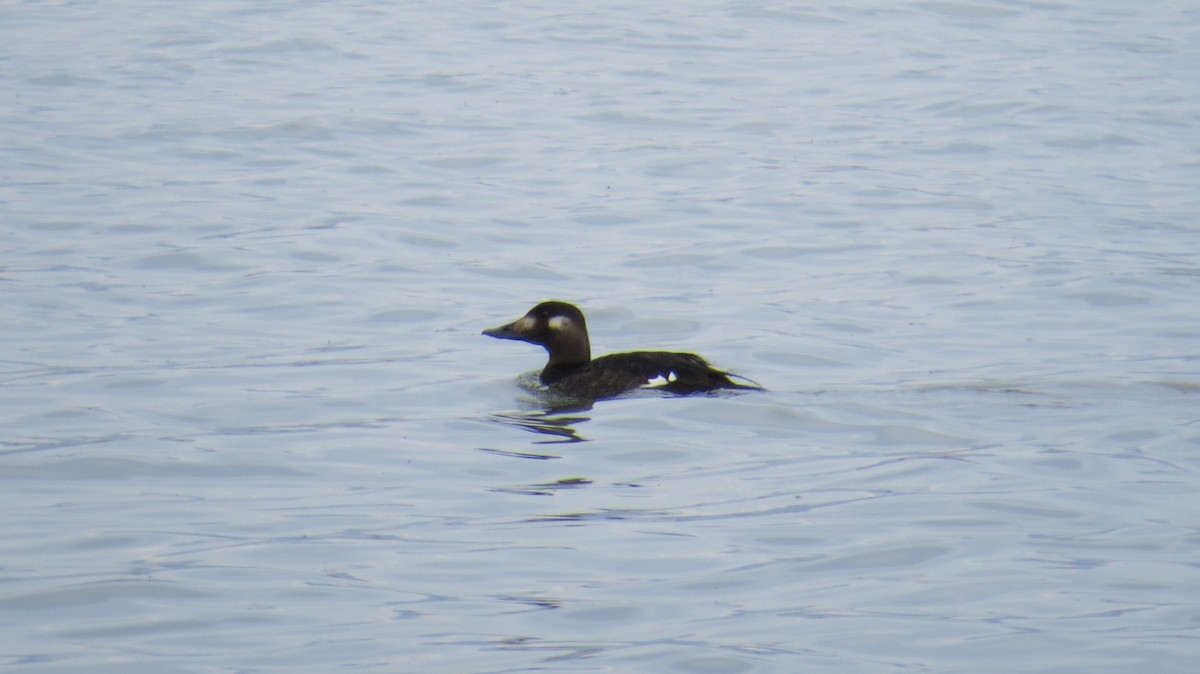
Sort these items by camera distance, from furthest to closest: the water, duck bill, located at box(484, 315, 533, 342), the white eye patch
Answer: duck bill, located at box(484, 315, 533, 342), the white eye patch, the water

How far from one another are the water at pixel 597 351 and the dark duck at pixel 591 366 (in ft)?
0.47

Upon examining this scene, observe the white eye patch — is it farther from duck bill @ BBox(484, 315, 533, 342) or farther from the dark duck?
duck bill @ BBox(484, 315, 533, 342)

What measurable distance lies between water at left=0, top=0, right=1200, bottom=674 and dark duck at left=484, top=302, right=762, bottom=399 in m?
0.14

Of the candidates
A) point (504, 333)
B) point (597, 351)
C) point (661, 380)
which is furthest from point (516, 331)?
point (661, 380)

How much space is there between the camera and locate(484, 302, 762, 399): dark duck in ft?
28.5

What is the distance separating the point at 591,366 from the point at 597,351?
3.62ft

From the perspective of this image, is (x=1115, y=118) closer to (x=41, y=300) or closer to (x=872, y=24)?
(x=872, y=24)

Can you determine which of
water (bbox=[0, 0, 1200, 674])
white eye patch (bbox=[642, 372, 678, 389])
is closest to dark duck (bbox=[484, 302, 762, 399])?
white eye patch (bbox=[642, 372, 678, 389])

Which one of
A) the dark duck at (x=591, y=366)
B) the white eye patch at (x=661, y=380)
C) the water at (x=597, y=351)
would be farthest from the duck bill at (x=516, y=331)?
the white eye patch at (x=661, y=380)

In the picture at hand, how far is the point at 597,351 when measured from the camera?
10.3 m

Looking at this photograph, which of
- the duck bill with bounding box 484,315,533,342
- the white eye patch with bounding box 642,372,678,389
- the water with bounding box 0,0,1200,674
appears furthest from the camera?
the duck bill with bounding box 484,315,533,342

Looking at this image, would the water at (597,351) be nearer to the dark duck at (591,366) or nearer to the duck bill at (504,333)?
the dark duck at (591,366)

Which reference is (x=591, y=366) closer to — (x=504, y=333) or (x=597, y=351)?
(x=504, y=333)

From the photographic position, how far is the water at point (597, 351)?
566 cm
